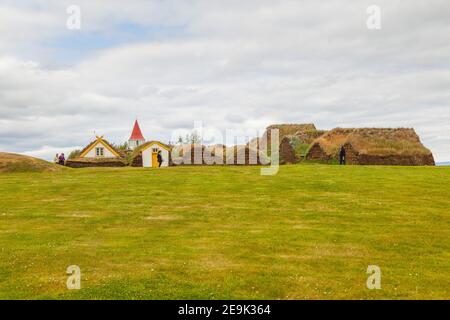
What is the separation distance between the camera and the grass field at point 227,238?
12312 mm

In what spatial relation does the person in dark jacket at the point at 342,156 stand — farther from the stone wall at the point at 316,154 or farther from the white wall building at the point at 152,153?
the white wall building at the point at 152,153

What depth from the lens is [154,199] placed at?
24.9m

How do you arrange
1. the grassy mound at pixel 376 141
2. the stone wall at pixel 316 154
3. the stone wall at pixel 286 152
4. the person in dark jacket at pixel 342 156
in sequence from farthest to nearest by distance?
the stone wall at pixel 286 152 < the stone wall at pixel 316 154 < the grassy mound at pixel 376 141 < the person in dark jacket at pixel 342 156

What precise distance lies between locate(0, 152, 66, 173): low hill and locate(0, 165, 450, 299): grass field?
36.0 feet

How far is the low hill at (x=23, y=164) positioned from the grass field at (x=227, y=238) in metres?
11.0

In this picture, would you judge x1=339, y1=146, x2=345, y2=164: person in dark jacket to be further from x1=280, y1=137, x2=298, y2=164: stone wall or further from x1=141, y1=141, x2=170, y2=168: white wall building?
x1=141, y1=141, x2=170, y2=168: white wall building

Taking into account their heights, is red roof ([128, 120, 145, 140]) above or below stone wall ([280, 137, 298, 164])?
above

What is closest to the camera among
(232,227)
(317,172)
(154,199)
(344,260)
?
(344,260)

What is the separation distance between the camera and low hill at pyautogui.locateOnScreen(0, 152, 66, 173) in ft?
134

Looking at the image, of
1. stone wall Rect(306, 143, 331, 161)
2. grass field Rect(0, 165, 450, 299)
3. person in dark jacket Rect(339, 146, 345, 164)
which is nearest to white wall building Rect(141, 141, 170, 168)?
stone wall Rect(306, 143, 331, 161)

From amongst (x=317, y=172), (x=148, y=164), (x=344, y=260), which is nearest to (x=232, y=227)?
(x=344, y=260)

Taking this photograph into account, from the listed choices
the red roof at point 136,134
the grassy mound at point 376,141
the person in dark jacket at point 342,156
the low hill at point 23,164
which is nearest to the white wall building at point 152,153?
the grassy mound at point 376,141
